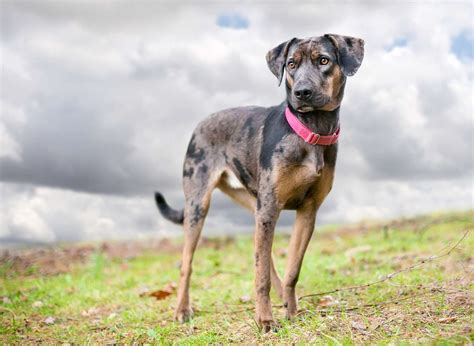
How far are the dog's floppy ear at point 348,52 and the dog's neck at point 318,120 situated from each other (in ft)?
1.39

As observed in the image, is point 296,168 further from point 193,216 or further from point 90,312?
point 90,312

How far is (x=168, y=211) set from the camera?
7.55 meters

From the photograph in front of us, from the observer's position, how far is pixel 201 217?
645 centimetres

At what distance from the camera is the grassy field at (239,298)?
14.7 feet

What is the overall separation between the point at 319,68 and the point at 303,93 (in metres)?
0.38

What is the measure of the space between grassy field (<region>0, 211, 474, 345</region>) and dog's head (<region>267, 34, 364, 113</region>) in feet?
6.16

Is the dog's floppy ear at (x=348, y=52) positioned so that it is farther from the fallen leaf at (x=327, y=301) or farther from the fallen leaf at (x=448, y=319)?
the fallen leaf at (x=327, y=301)

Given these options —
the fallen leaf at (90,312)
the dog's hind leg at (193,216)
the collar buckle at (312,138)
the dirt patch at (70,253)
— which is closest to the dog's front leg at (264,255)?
the collar buckle at (312,138)

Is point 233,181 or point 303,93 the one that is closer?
point 303,93

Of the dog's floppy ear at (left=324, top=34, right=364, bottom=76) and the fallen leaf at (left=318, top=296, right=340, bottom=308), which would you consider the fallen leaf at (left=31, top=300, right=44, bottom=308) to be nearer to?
the fallen leaf at (left=318, top=296, right=340, bottom=308)

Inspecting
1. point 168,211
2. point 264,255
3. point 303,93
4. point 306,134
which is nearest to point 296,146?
point 306,134

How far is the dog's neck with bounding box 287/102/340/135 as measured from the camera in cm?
509

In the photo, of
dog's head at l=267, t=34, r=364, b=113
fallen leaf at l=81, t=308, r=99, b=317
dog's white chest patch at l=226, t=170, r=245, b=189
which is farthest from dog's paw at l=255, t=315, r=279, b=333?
fallen leaf at l=81, t=308, r=99, b=317

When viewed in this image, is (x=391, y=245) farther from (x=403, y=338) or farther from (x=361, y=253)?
(x=403, y=338)
